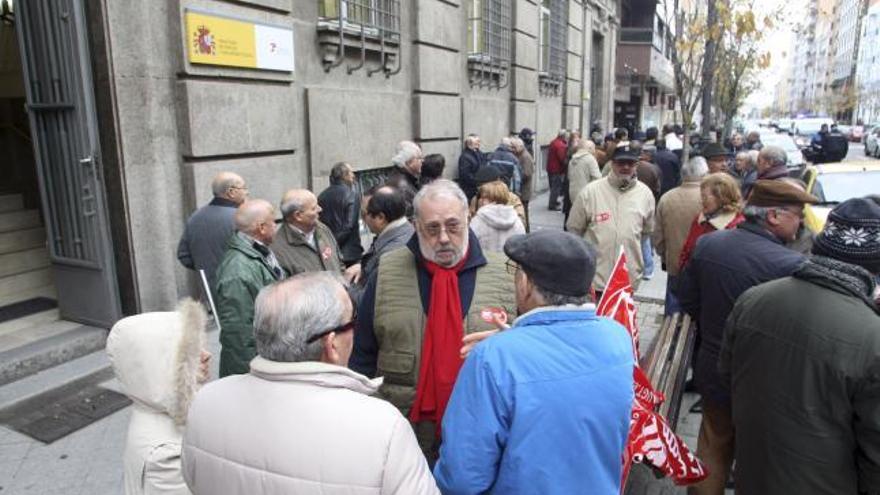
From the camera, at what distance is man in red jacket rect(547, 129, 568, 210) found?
1330 cm

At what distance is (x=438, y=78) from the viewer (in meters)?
10.3

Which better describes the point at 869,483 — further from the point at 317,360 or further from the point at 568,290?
the point at 317,360

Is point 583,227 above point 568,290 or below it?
below

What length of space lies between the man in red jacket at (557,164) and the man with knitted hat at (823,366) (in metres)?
11.0

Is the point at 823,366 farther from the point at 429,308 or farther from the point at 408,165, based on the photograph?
the point at 408,165

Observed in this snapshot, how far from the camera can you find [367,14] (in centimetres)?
850

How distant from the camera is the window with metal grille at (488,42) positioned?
11.6m

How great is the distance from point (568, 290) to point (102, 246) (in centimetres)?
472

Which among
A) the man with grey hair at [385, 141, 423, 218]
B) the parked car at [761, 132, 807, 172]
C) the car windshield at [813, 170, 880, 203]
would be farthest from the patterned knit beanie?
the parked car at [761, 132, 807, 172]

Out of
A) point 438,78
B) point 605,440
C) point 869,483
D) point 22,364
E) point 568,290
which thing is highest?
point 438,78

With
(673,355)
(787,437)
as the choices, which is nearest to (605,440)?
(787,437)

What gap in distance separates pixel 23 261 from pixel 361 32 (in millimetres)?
4593

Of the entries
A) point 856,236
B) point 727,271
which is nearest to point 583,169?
point 727,271

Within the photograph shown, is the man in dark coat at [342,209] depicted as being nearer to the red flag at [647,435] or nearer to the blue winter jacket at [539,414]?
the red flag at [647,435]
